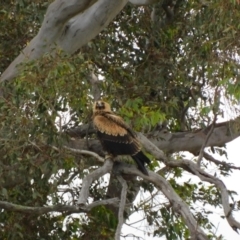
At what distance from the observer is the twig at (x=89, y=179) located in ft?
18.2

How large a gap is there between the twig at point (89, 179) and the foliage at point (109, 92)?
560 mm

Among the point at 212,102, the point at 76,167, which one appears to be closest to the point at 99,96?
the point at 76,167

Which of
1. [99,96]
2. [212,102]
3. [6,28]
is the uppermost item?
[6,28]

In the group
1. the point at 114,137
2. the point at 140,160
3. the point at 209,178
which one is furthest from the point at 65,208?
the point at 114,137

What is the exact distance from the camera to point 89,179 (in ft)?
18.9

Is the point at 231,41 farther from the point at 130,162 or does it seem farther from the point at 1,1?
the point at 1,1

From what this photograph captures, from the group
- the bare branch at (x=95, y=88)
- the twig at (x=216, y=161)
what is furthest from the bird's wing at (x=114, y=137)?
the twig at (x=216, y=161)

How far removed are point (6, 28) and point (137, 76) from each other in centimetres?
119

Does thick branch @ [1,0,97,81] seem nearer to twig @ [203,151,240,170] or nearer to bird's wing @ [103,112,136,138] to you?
bird's wing @ [103,112,136,138]

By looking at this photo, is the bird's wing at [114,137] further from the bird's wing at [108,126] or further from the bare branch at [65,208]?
the bare branch at [65,208]

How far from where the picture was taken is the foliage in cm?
660

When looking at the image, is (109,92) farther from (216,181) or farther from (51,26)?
(216,181)

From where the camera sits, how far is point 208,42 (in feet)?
23.9

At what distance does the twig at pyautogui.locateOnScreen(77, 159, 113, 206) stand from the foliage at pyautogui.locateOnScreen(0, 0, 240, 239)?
0.56 meters
